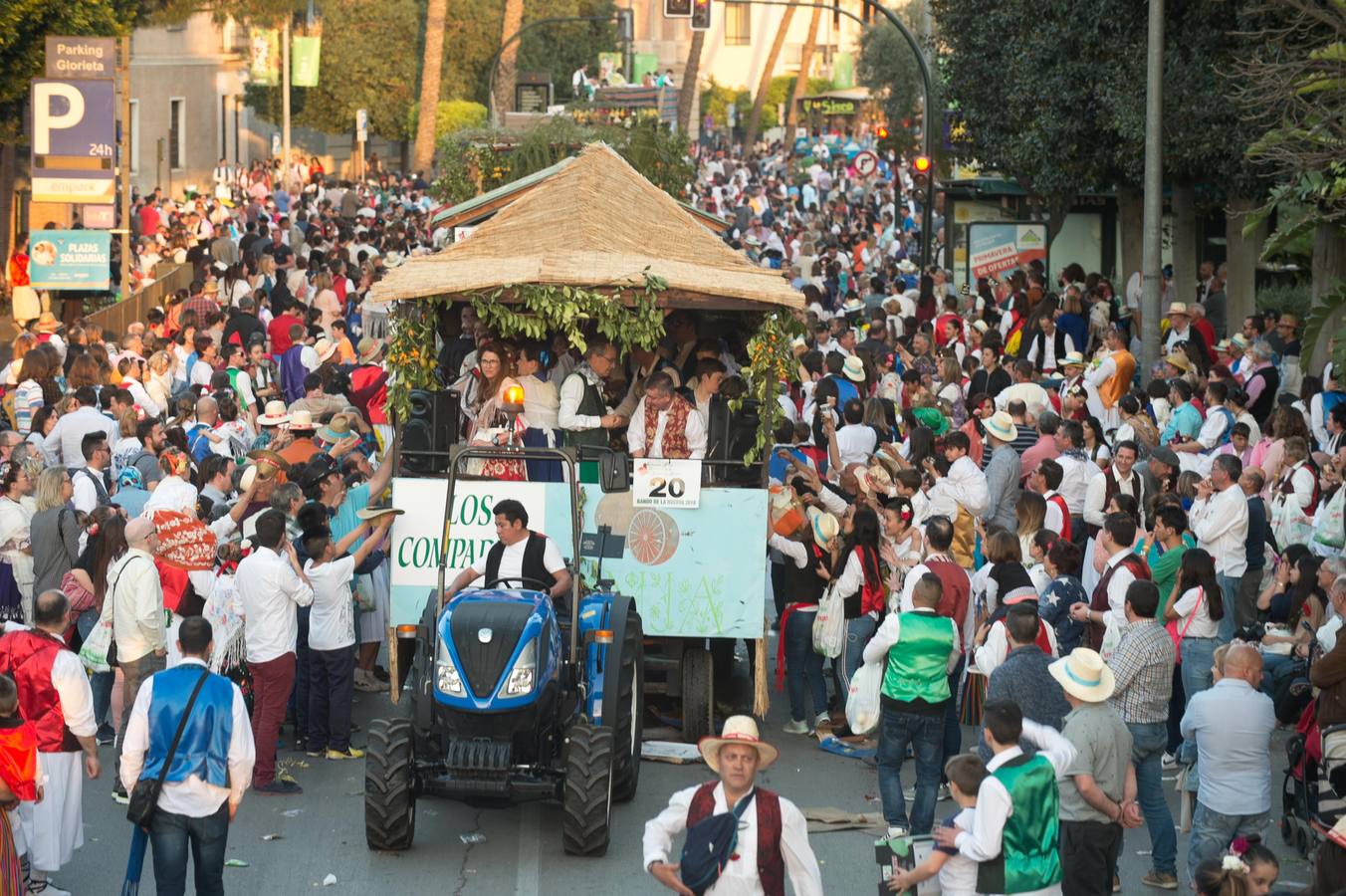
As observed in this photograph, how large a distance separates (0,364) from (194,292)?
181 inches

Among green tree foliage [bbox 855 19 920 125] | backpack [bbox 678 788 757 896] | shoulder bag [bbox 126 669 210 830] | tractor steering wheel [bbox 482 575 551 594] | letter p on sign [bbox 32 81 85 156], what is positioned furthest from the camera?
green tree foliage [bbox 855 19 920 125]

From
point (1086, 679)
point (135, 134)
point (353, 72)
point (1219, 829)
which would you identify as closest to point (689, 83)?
point (353, 72)

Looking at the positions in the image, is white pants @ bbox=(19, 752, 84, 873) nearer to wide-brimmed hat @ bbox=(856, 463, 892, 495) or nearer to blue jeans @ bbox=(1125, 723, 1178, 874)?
blue jeans @ bbox=(1125, 723, 1178, 874)

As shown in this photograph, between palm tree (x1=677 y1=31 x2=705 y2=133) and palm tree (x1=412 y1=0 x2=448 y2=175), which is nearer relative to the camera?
palm tree (x1=412 y1=0 x2=448 y2=175)

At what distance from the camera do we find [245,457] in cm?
1499

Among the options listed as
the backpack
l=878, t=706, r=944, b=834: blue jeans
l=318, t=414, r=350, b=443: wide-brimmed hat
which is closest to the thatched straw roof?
l=318, t=414, r=350, b=443: wide-brimmed hat

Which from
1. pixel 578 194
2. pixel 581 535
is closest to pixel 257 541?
pixel 581 535

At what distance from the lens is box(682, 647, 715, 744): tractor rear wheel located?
11.8m

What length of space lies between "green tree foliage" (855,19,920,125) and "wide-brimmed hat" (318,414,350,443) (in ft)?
136

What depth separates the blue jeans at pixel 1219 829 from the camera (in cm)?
910

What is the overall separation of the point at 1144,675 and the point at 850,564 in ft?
→ 8.85

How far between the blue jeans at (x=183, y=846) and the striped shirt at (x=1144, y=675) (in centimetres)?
441

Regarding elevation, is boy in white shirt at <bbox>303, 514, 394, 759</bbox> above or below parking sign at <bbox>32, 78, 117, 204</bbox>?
below

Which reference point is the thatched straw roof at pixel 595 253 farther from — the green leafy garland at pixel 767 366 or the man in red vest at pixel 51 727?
the man in red vest at pixel 51 727
